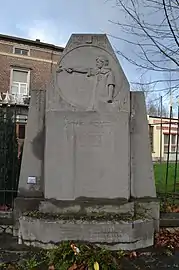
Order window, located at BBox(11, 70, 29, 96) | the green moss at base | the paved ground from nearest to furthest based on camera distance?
the paved ground < the green moss at base < window, located at BBox(11, 70, 29, 96)

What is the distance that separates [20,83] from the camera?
34844 mm

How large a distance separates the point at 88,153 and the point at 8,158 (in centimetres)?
217

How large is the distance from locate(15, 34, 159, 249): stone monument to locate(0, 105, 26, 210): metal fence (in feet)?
3.41

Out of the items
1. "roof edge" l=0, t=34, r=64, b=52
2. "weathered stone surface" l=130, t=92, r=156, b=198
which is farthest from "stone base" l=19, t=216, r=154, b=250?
"roof edge" l=0, t=34, r=64, b=52

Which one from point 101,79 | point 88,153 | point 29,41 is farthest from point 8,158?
point 29,41

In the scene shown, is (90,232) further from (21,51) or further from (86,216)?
(21,51)

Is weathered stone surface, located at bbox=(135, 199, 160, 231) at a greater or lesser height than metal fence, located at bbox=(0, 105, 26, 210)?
lesser

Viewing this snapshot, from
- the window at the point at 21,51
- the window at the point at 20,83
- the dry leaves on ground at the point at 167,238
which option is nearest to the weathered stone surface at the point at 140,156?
the dry leaves on ground at the point at 167,238

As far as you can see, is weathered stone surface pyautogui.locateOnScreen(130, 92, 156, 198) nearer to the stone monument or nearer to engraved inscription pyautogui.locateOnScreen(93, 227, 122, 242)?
→ the stone monument

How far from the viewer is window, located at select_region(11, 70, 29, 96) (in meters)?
34.4

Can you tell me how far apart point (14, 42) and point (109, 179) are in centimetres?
3135

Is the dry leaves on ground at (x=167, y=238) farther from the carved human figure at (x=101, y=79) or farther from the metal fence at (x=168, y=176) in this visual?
the carved human figure at (x=101, y=79)

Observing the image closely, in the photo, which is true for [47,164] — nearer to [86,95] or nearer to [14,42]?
[86,95]

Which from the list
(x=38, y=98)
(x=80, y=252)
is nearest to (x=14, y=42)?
(x=38, y=98)
